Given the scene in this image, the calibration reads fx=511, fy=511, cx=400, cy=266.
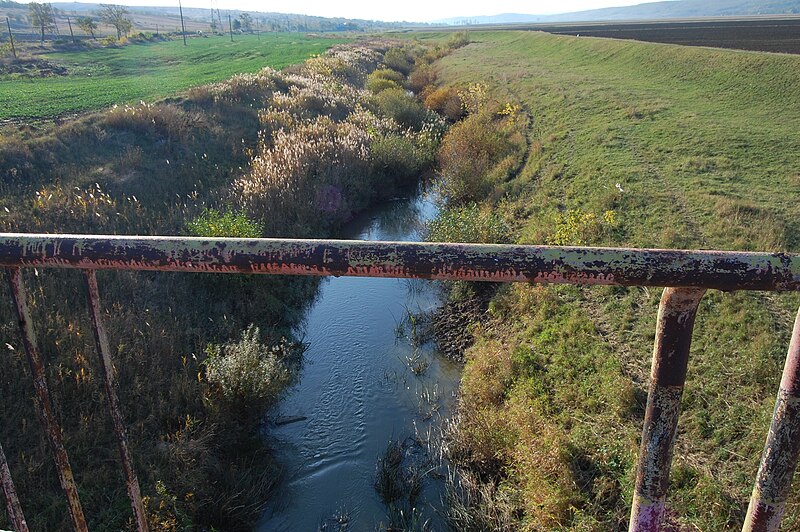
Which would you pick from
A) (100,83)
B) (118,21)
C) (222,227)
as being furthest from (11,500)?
(118,21)

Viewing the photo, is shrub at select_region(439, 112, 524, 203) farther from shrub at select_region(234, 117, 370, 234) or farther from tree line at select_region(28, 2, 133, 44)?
tree line at select_region(28, 2, 133, 44)

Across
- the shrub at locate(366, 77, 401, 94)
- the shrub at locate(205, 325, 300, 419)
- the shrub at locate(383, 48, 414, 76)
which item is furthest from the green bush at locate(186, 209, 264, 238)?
the shrub at locate(383, 48, 414, 76)

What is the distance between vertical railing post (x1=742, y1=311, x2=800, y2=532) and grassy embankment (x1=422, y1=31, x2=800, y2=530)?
373 cm

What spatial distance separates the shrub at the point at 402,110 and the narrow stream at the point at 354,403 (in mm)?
11713

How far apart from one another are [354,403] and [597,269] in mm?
6991

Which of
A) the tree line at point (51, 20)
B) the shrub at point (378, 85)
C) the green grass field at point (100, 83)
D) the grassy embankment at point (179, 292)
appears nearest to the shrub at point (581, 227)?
the grassy embankment at point (179, 292)

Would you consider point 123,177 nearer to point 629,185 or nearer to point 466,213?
point 466,213

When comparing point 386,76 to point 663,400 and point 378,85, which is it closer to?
point 378,85

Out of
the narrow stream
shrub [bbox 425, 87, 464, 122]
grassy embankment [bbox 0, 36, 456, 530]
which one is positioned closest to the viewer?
grassy embankment [bbox 0, 36, 456, 530]

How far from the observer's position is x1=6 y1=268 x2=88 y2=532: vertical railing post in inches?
59.4

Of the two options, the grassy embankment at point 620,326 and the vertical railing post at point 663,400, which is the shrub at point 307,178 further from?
the vertical railing post at point 663,400

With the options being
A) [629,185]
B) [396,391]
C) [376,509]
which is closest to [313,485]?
[376,509]

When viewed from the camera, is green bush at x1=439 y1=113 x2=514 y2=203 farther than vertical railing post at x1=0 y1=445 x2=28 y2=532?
Yes

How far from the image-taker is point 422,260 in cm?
131
